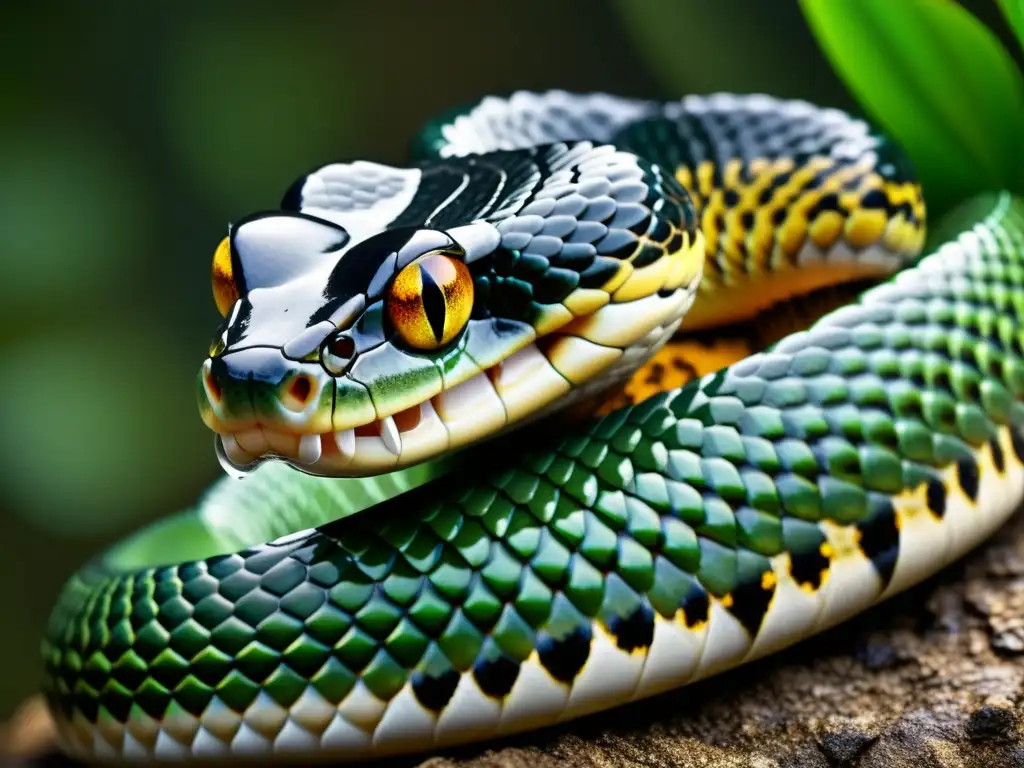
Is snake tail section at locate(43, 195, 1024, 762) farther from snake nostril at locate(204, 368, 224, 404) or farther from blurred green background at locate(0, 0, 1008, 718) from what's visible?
blurred green background at locate(0, 0, 1008, 718)

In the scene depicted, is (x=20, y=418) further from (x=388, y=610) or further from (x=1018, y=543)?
(x=1018, y=543)

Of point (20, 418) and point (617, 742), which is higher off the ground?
point (20, 418)

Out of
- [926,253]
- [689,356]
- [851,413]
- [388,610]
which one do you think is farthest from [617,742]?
[926,253]

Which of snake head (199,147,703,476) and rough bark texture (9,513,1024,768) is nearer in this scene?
snake head (199,147,703,476)

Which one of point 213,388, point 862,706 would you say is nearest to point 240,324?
point 213,388

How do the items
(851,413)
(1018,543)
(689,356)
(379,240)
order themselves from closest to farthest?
(379,240) < (851,413) < (1018,543) < (689,356)

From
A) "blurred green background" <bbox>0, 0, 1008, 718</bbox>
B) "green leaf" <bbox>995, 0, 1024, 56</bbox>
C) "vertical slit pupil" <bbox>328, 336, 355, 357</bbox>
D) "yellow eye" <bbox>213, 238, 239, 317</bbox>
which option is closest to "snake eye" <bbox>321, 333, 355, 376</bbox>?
"vertical slit pupil" <bbox>328, 336, 355, 357</bbox>
